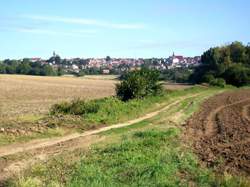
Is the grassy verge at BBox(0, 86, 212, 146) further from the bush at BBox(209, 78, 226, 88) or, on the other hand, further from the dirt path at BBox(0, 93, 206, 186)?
the bush at BBox(209, 78, 226, 88)

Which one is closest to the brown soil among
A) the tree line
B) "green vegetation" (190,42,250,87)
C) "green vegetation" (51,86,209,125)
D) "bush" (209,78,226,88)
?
"green vegetation" (51,86,209,125)

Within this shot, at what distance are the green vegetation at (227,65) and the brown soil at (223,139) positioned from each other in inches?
2003

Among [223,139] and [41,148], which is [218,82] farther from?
[41,148]

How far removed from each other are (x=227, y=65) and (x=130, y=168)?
74556 mm

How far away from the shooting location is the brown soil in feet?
42.2

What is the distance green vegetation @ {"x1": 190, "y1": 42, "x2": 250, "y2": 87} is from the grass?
204ft

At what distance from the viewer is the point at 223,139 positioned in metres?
17.8

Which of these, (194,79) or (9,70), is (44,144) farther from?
(9,70)

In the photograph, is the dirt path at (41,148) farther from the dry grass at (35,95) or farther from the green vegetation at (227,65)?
the green vegetation at (227,65)

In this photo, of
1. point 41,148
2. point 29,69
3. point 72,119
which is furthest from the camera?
point 29,69

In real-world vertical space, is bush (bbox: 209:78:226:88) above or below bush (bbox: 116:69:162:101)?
below

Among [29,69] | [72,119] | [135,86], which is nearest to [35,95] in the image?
[135,86]

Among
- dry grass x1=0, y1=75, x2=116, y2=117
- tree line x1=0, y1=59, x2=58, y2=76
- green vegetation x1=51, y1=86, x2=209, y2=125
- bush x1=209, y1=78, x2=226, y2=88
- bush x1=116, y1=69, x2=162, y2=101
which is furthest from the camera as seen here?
tree line x1=0, y1=59, x2=58, y2=76

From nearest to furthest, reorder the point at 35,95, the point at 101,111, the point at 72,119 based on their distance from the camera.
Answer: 1. the point at 72,119
2. the point at 101,111
3. the point at 35,95
